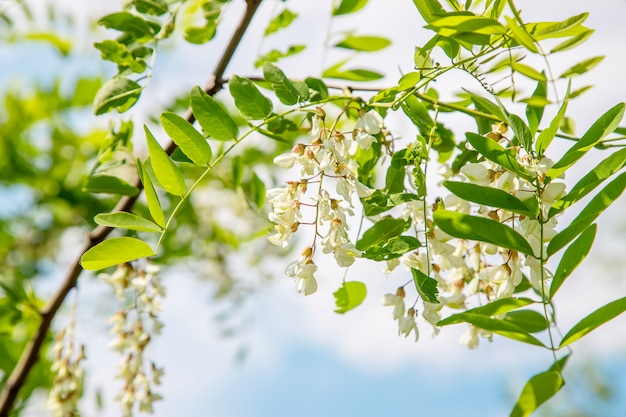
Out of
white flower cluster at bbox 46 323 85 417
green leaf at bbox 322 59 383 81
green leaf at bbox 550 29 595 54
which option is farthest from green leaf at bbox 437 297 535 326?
white flower cluster at bbox 46 323 85 417

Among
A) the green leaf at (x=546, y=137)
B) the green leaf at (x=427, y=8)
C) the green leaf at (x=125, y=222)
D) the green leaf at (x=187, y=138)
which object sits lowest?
the green leaf at (x=546, y=137)

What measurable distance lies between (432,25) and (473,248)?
0.83 feet

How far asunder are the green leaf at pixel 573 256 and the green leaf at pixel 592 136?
5 cm

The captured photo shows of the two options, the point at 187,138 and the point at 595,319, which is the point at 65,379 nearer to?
the point at 187,138

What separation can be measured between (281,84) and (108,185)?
22 centimetres

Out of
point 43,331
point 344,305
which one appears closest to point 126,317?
point 43,331

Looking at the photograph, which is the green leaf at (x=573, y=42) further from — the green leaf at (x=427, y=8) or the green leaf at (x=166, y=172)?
the green leaf at (x=166, y=172)

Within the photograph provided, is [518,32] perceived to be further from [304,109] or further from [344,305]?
[344,305]

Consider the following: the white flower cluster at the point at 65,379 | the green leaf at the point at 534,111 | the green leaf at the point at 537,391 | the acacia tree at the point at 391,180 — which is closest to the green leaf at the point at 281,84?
the acacia tree at the point at 391,180

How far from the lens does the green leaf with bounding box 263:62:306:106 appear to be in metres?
0.58

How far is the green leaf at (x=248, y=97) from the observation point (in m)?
0.59

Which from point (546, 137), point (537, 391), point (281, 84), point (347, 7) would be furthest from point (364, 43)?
point (537, 391)

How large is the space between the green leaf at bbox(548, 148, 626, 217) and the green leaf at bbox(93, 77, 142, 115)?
0.40 m

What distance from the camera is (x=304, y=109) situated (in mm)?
568
